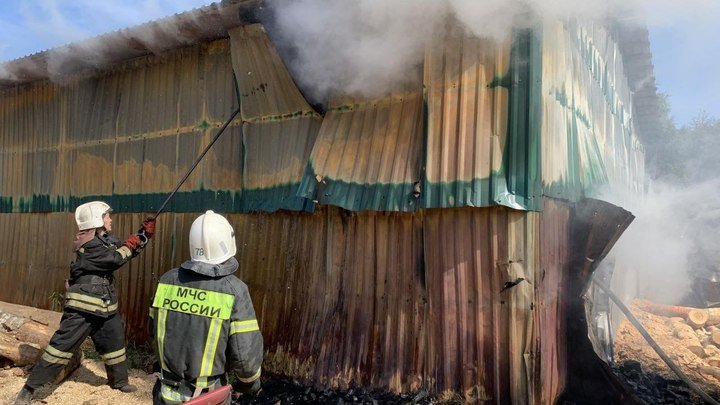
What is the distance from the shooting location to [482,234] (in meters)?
4.38

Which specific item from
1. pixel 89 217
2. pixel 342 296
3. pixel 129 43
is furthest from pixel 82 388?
pixel 129 43

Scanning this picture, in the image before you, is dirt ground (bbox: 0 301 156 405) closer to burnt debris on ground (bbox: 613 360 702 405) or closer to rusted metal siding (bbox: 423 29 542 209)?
rusted metal siding (bbox: 423 29 542 209)

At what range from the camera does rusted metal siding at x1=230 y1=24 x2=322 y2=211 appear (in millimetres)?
5629

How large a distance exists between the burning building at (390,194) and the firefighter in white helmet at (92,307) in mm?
1238

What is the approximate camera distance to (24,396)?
16.2ft

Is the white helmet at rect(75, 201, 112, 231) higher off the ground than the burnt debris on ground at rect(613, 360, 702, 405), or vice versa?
the white helmet at rect(75, 201, 112, 231)

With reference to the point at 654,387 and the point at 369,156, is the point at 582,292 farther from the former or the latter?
the point at 369,156

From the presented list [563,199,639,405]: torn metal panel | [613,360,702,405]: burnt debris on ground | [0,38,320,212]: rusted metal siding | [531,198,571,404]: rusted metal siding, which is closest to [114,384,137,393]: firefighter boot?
[0,38,320,212]: rusted metal siding

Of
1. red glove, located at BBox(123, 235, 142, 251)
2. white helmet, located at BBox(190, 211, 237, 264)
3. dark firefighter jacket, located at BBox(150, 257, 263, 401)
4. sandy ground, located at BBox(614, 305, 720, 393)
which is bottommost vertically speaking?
sandy ground, located at BBox(614, 305, 720, 393)

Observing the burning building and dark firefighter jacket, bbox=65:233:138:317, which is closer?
the burning building

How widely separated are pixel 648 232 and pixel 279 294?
9.20m

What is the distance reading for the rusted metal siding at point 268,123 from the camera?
563cm

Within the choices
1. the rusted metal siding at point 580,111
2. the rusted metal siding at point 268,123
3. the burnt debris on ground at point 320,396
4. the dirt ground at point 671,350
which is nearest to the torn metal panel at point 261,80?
the rusted metal siding at point 268,123

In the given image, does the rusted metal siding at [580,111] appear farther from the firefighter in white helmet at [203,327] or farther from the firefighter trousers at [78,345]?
the firefighter trousers at [78,345]
